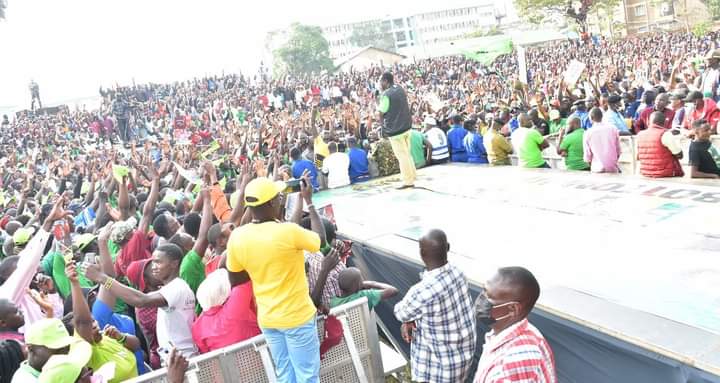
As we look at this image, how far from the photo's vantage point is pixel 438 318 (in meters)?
3.76

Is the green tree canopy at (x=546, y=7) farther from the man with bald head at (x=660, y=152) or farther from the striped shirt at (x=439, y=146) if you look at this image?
the man with bald head at (x=660, y=152)

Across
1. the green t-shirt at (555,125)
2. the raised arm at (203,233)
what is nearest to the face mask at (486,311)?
the raised arm at (203,233)

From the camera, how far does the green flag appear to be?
25.2 m

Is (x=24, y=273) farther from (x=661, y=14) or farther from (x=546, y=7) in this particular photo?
(x=661, y=14)

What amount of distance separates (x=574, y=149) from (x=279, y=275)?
21.4ft

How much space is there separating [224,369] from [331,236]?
192cm

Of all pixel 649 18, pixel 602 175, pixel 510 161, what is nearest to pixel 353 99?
pixel 510 161

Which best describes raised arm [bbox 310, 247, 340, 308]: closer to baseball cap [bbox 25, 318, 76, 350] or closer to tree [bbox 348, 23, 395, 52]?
baseball cap [bbox 25, 318, 76, 350]

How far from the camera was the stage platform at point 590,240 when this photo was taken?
359cm

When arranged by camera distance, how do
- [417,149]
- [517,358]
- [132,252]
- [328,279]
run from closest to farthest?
1. [517,358]
2. [328,279]
3. [132,252]
4. [417,149]

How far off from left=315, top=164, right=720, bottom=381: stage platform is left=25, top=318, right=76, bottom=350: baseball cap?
2906 millimetres

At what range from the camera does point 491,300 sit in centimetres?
266

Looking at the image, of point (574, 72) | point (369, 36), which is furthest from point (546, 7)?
point (369, 36)

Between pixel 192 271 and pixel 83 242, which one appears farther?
pixel 83 242
